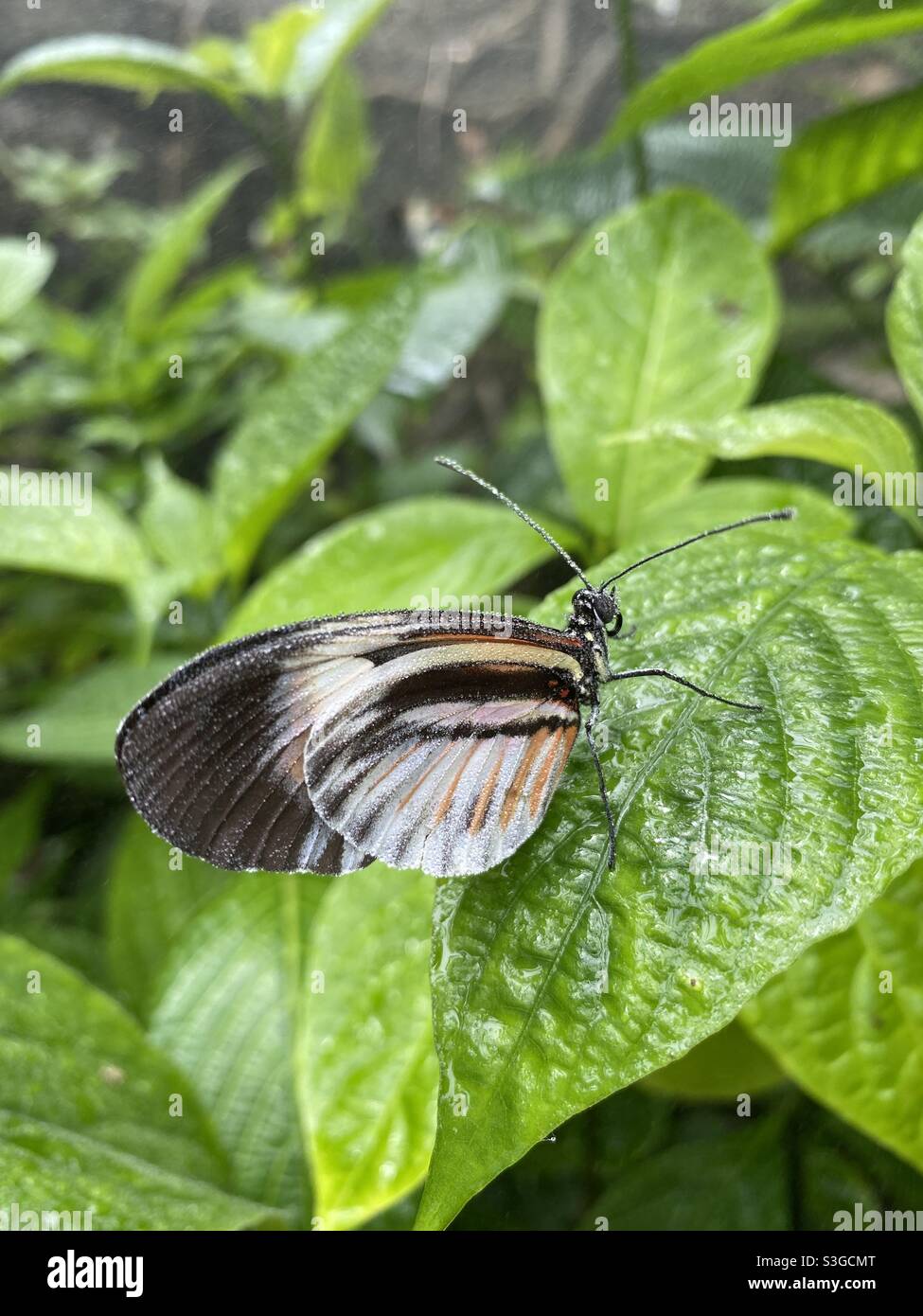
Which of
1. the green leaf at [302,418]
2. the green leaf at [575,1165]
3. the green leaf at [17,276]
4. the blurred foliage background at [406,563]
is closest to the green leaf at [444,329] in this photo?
the blurred foliage background at [406,563]

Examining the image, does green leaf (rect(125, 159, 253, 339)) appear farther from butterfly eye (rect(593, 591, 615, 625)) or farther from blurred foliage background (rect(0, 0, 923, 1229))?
butterfly eye (rect(593, 591, 615, 625))

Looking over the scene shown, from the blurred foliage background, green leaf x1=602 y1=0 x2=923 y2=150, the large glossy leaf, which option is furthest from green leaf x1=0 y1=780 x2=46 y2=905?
green leaf x1=602 y1=0 x2=923 y2=150

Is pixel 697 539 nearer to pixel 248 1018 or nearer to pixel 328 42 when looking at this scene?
pixel 248 1018

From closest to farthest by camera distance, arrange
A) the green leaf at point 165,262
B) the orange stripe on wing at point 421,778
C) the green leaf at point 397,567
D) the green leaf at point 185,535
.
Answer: the orange stripe on wing at point 421,778 < the green leaf at point 397,567 < the green leaf at point 185,535 < the green leaf at point 165,262

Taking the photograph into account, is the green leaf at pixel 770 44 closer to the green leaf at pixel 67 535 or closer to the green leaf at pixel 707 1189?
the green leaf at pixel 67 535

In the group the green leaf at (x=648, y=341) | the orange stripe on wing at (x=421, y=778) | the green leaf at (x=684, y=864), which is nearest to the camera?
the green leaf at (x=684, y=864)

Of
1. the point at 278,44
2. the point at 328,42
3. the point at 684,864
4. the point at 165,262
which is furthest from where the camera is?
the point at 165,262

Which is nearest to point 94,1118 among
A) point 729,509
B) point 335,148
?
point 729,509
